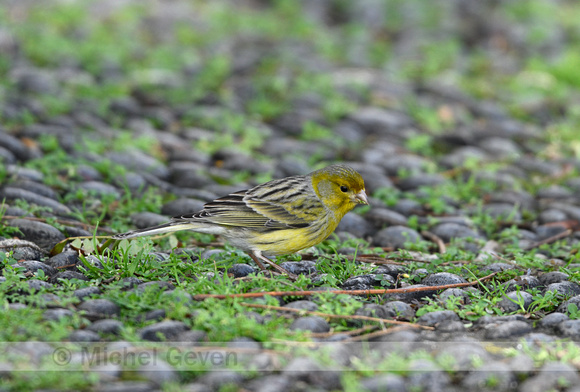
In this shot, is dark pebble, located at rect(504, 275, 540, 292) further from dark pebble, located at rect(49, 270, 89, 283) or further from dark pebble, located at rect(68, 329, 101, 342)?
dark pebble, located at rect(49, 270, 89, 283)

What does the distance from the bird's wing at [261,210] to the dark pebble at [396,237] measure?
963 millimetres

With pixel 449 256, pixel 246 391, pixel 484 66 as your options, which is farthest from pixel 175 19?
pixel 246 391

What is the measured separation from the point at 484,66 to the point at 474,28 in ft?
6.29

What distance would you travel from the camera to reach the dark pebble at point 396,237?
6.40 m

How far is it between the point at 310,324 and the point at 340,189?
5.88 ft

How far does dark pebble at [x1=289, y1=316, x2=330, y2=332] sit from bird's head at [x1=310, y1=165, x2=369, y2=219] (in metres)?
1.62

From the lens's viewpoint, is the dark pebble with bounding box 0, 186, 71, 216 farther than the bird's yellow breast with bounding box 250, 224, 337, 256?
Yes

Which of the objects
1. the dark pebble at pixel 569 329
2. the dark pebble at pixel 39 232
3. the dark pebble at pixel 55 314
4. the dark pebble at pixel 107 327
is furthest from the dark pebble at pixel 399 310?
the dark pebble at pixel 39 232

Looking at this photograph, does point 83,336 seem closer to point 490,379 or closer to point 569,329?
point 490,379

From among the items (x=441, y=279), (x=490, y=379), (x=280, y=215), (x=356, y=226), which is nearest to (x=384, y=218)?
(x=356, y=226)

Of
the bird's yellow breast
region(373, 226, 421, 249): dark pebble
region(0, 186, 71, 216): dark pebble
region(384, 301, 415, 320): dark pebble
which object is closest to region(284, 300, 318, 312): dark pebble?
region(384, 301, 415, 320): dark pebble

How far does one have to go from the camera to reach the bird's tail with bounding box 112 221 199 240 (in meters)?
5.23

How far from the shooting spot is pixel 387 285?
5.05m

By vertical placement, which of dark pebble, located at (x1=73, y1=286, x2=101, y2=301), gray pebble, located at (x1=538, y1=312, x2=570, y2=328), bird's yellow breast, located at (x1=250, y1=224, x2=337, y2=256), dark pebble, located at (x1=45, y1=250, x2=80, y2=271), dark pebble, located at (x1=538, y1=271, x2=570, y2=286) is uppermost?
bird's yellow breast, located at (x1=250, y1=224, x2=337, y2=256)
